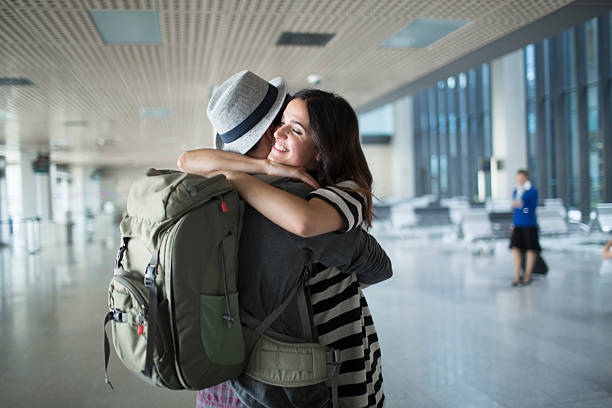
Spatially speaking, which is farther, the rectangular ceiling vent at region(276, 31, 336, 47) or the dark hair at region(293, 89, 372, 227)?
the rectangular ceiling vent at region(276, 31, 336, 47)

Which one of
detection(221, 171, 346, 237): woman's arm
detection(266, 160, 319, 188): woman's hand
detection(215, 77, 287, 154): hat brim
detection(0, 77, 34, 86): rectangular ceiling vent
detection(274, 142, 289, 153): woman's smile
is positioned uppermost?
detection(0, 77, 34, 86): rectangular ceiling vent

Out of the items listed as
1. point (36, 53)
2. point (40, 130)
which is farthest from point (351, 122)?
point (40, 130)

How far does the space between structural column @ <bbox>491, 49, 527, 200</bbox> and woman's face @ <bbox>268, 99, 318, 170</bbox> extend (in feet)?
56.5

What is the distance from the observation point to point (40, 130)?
1309 cm

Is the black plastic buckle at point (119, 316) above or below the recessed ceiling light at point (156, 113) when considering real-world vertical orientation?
below

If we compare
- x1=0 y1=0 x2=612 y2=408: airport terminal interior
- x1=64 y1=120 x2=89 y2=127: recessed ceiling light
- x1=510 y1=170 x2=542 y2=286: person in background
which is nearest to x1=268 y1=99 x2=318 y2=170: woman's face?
x1=0 y1=0 x2=612 y2=408: airport terminal interior

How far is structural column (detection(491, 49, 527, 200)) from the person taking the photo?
17.1 meters

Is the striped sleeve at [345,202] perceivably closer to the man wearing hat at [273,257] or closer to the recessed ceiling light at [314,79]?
the man wearing hat at [273,257]

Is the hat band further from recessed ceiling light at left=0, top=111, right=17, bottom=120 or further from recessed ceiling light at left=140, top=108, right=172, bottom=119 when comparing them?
recessed ceiling light at left=0, top=111, right=17, bottom=120

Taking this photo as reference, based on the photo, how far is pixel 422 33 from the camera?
612 centimetres

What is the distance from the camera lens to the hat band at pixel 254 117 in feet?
4.20

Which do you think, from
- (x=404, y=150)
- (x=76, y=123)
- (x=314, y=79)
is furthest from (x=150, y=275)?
(x=404, y=150)

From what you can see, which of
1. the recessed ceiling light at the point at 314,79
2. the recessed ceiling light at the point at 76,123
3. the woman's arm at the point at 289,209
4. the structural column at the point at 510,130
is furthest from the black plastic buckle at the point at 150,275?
the structural column at the point at 510,130

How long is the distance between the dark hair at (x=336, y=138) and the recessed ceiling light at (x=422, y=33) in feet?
16.2
